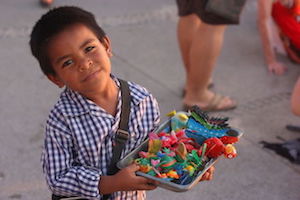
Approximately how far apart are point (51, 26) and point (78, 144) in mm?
402

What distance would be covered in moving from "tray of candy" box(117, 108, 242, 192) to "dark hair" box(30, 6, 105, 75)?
42cm

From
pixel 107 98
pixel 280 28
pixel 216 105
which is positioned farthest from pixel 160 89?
pixel 107 98

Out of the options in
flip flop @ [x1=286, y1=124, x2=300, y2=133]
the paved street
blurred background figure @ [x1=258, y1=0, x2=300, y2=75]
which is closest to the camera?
the paved street

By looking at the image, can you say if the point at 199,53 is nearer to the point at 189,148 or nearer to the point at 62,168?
the point at 189,148

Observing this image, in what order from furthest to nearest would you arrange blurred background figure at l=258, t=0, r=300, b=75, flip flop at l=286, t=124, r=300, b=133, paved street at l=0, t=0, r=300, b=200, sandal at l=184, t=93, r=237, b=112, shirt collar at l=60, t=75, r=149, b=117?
blurred background figure at l=258, t=0, r=300, b=75
sandal at l=184, t=93, r=237, b=112
flip flop at l=286, t=124, r=300, b=133
paved street at l=0, t=0, r=300, b=200
shirt collar at l=60, t=75, r=149, b=117

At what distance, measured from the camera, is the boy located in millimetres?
1546

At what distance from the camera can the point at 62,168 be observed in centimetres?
157

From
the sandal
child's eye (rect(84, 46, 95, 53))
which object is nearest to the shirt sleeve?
child's eye (rect(84, 46, 95, 53))

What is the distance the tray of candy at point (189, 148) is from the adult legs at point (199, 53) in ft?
4.63

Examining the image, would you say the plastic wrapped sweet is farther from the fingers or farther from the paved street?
the paved street

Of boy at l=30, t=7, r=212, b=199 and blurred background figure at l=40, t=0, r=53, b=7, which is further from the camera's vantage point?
blurred background figure at l=40, t=0, r=53, b=7

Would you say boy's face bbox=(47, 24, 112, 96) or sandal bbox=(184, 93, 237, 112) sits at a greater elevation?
boy's face bbox=(47, 24, 112, 96)

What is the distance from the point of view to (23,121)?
3199 mm

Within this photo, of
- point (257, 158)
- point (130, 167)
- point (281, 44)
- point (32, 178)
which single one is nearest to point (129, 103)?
point (130, 167)
